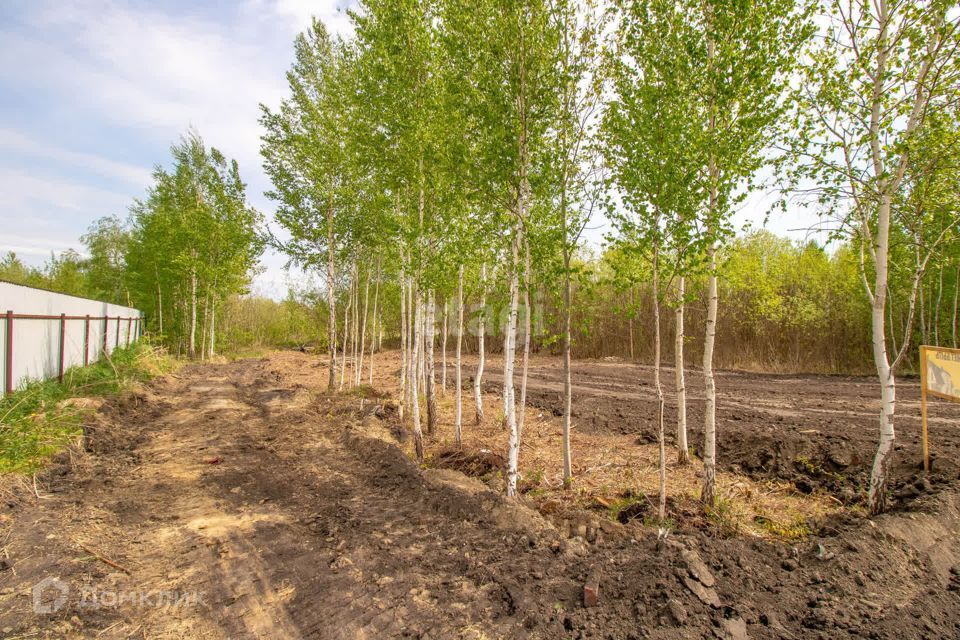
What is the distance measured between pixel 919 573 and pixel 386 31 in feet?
30.6

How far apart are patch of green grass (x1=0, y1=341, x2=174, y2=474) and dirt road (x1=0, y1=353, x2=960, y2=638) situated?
0.41 meters

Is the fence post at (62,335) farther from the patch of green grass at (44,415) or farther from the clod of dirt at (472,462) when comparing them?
the clod of dirt at (472,462)

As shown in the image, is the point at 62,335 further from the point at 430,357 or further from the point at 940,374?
the point at 940,374

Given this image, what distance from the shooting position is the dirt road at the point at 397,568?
291 cm

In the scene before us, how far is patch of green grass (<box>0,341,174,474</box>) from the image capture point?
17.4 feet

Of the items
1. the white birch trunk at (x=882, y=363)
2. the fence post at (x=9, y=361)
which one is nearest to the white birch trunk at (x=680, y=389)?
the white birch trunk at (x=882, y=363)

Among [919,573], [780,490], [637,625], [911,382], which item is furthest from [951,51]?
[911,382]

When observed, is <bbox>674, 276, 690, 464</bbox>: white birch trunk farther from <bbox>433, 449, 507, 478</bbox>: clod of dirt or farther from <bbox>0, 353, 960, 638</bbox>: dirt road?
<bbox>433, 449, 507, 478</bbox>: clod of dirt

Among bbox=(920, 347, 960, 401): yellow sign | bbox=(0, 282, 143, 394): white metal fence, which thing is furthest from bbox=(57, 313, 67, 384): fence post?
bbox=(920, 347, 960, 401): yellow sign

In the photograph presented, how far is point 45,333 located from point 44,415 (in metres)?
3.76

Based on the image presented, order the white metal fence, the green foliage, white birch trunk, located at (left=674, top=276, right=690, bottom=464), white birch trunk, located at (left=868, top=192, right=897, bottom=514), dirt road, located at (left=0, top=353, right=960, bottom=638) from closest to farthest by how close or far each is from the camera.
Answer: dirt road, located at (left=0, top=353, right=960, bottom=638), white birch trunk, located at (left=868, top=192, right=897, bottom=514), white birch trunk, located at (left=674, top=276, right=690, bottom=464), the white metal fence, the green foliage

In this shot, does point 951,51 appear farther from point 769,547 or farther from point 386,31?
point 386,31

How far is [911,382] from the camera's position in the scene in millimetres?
13516

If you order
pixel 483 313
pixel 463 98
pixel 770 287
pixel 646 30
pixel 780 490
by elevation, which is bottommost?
pixel 780 490
